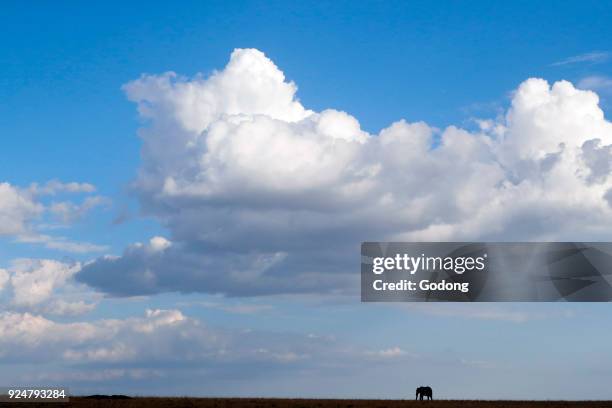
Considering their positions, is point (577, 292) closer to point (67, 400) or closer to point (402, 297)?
point (402, 297)

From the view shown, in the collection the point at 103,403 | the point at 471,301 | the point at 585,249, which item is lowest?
the point at 103,403

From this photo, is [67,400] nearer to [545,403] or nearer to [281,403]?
[281,403]

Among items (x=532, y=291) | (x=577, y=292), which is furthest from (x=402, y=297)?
(x=577, y=292)

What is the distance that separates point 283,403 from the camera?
6241 centimetres

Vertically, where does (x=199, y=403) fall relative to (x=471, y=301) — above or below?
below

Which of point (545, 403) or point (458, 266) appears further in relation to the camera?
point (545, 403)

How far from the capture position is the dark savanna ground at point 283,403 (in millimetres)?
60875

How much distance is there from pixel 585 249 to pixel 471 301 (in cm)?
1026

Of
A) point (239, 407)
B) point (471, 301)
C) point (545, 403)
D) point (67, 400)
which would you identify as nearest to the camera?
point (471, 301)

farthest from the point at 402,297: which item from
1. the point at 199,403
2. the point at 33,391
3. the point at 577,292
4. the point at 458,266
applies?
the point at 33,391

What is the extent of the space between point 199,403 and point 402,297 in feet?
65.5

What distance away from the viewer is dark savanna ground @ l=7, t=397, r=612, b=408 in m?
60.9

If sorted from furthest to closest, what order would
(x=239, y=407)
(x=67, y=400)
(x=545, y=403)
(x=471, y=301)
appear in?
1. (x=545, y=403)
2. (x=67, y=400)
3. (x=239, y=407)
4. (x=471, y=301)

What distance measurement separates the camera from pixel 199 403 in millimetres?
63219
